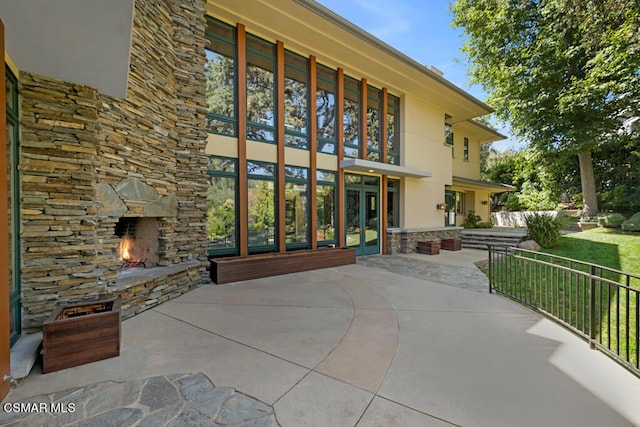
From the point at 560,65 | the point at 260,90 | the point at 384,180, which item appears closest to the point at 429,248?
the point at 384,180

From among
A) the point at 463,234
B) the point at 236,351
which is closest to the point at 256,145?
the point at 236,351

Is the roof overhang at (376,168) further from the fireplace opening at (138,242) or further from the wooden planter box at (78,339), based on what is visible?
the wooden planter box at (78,339)

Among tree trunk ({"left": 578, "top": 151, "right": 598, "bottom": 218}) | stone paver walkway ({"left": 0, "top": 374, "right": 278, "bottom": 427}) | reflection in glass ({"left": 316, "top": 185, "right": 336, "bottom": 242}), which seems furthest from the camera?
tree trunk ({"left": 578, "top": 151, "right": 598, "bottom": 218})

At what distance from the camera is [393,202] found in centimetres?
1112

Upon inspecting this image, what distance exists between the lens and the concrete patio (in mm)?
2248

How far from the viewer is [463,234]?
1352cm

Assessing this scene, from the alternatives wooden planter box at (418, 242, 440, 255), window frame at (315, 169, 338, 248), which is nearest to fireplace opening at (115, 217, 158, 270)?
window frame at (315, 169, 338, 248)

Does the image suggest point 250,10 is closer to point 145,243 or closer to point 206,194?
point 206,194

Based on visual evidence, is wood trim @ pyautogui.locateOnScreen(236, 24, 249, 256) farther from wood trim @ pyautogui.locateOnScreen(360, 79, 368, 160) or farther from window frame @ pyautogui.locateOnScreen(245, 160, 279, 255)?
wood trim @ pyautogui.locateOnScreen(360, 79, 368, 160)

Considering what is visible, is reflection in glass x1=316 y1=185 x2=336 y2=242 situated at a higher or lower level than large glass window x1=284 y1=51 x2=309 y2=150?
lower

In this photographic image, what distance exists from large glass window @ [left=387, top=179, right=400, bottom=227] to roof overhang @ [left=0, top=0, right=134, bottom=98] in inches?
362

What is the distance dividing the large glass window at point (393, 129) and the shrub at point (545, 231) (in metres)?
5.89

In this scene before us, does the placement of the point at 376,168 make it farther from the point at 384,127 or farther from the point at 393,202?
the point at 393,202

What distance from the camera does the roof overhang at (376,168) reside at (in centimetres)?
876
